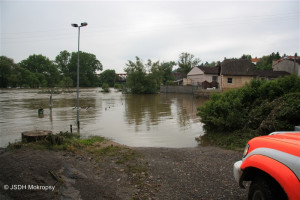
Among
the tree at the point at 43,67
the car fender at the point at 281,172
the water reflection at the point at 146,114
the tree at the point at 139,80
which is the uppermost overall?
the tree at the point at 43,67

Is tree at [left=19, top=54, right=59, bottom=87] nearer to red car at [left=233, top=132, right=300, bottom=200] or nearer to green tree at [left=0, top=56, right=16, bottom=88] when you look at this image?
green tree at [left=0, top=56, right=16, bottom=88]

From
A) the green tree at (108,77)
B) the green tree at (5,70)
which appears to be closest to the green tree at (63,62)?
the green tree at (108,77)

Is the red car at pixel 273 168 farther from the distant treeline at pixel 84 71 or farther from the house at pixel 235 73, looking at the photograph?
the distant treeline at pixel 84 71

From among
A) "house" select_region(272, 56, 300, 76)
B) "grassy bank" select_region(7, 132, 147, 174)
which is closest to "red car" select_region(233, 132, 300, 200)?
"grassy bank" select_region(7, 132, 147, 174)

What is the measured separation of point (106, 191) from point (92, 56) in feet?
455

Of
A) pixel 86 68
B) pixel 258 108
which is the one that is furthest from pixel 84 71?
pixel 258 108

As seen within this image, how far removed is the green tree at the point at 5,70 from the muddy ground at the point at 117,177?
87.1 metres

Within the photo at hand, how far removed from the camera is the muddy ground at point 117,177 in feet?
13.9

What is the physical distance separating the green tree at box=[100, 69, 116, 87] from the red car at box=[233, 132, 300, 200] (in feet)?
479

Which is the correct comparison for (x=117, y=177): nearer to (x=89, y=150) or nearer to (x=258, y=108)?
(x=89, y=150)

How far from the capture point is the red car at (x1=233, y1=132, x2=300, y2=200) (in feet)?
7.86

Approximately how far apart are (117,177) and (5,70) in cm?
9066

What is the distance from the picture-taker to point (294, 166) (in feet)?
7.87

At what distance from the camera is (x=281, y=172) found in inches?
98.1
